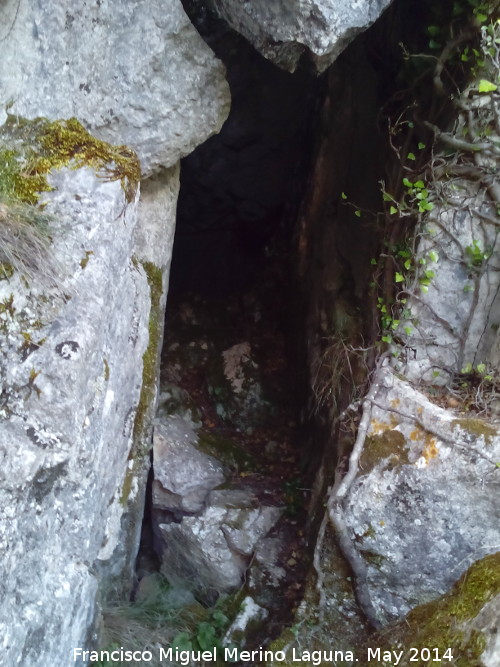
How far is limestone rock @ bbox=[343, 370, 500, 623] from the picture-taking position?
2.45 meters

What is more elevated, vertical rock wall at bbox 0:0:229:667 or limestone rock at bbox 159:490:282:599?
vertical rock wall at bbox 0:0:229:667

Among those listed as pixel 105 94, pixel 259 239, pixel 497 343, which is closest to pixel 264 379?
pixel 259 239

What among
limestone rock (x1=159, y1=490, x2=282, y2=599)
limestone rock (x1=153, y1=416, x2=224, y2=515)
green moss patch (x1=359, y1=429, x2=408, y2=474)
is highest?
green moss patch (x1=359, y1=429, x2=408, y2=474)

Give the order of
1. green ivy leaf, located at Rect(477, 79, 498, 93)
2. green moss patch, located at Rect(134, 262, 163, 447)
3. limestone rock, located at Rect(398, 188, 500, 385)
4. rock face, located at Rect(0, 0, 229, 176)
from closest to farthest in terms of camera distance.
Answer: rock face, located at Rect(0, 0, 229, 176), green ivy leaf, located at Rect(477, 79, 498, 93), limestone rock, located at Rect(398, 188, 500, 385), green moss patch, located at Rect(134, 262, 163, 447)

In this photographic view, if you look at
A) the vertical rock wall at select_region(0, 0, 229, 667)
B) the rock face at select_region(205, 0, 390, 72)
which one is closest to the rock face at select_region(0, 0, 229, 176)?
the vertical rock wall at select_region(0, 0, 229, 667)

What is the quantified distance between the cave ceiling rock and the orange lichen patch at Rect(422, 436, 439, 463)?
1352mm

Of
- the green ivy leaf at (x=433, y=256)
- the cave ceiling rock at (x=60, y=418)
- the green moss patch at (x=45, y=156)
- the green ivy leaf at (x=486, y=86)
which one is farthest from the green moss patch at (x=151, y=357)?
the green ivy leaf at (x=486, y=86)

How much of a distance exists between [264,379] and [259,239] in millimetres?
1505

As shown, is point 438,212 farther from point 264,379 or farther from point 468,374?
point 264,379

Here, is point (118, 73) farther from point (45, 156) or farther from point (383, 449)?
point (383, 449)

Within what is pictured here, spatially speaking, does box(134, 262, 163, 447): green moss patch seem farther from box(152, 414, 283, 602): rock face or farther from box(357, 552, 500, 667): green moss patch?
box(357, 552, 500, 667): green moss patch

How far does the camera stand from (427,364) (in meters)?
2.81

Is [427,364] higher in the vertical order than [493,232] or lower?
lower

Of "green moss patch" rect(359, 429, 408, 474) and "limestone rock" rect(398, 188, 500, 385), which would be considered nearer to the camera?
"green moss patch" rect(359, 429, 408, 474)
